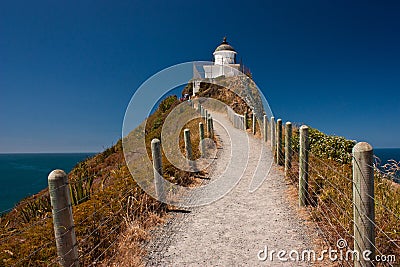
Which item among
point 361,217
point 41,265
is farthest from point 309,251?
point 41,265

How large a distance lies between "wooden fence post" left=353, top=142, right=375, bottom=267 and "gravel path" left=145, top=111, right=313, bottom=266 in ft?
3.58

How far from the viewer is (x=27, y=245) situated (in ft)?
14.4

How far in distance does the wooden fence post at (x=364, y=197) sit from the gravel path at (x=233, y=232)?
1093mm

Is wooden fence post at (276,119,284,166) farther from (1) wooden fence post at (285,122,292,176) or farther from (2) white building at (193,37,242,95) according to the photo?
(2) white building at (193,37,242,95)

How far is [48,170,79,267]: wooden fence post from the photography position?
Result: 10.8 feet

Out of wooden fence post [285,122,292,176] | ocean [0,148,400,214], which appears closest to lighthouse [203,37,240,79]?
ocean [0,148,400,214]

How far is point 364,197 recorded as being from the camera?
313cm

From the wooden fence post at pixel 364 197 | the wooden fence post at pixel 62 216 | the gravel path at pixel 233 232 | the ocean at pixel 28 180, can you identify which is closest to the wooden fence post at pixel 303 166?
the gravel path at pixel 233 232

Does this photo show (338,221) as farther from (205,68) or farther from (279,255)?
(205,68)

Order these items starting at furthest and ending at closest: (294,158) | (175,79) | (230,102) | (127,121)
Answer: (230,102) → (294,158) → (175,79) → (127,121)

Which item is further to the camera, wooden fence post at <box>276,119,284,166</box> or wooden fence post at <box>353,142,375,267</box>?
wooden fence post at <box>276,119,284,166</box>

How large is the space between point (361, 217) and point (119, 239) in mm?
3644

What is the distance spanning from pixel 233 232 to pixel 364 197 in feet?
8.54

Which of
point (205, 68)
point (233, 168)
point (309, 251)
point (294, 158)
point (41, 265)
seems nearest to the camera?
point (41, 265)
